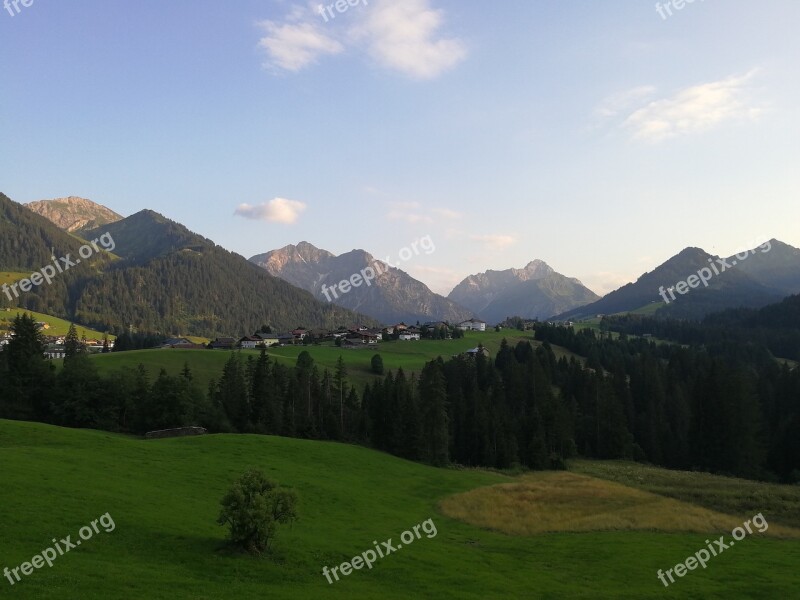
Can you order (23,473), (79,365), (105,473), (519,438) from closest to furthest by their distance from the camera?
1. (23,473)
2. (105,473)
3. (79,365)
4. (519,438)

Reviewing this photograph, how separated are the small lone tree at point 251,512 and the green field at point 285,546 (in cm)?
93

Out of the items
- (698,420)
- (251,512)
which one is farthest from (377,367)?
(251,512)

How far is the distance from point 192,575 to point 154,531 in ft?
22.6

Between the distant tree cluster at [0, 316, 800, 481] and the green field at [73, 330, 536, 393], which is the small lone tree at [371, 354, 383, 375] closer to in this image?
the green field at [73, 330, 536, 393]

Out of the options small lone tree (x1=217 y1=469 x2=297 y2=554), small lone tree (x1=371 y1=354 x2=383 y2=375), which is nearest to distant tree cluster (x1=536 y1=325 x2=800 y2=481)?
small lone tree (x1=371 y1=354 x2=383 y2=375)

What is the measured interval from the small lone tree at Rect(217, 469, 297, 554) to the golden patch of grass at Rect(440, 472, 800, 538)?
2426cm

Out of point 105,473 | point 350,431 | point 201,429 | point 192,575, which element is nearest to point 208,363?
point 350,431

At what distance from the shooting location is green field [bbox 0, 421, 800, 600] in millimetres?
25391

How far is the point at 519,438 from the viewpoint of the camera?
331 feet

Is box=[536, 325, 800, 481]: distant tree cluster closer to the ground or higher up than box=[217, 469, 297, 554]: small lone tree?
closer to the ground

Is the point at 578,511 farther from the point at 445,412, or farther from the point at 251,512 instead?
the point at 445,412

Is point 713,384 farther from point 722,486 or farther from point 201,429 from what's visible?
point 201,429

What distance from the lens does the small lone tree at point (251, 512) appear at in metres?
29.4

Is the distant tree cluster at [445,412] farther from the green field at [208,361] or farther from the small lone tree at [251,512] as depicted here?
the small lone tree at [251,512]
